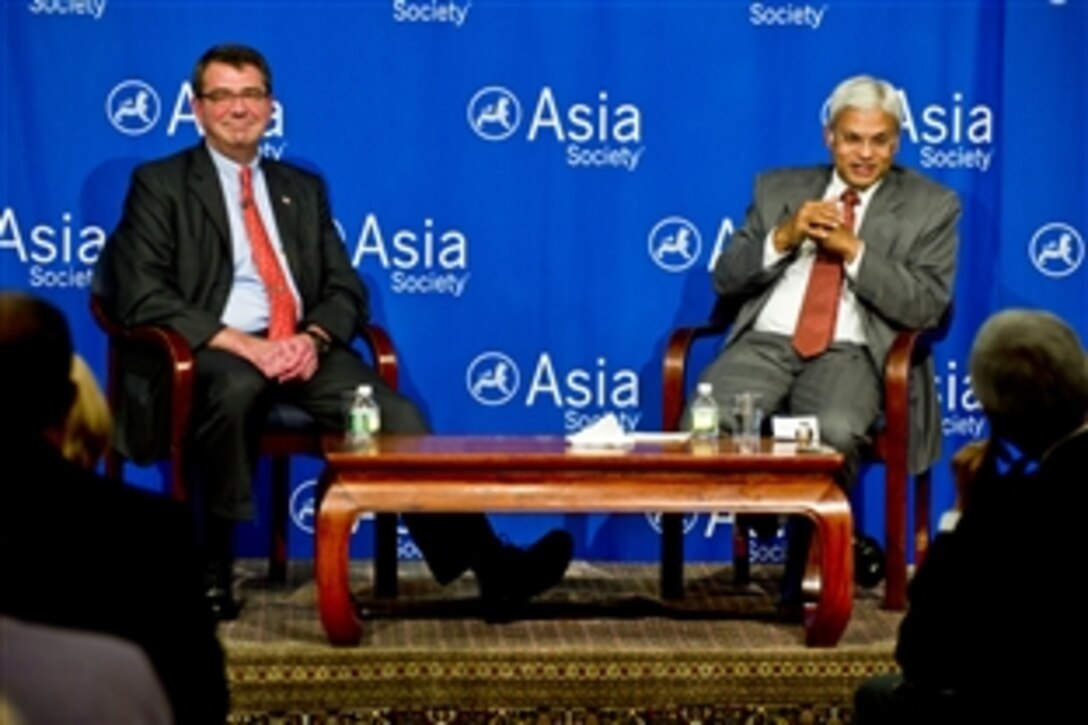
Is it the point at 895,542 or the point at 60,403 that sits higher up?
the point at 60,403

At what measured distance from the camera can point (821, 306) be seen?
20.2ft

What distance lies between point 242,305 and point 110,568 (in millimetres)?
3404

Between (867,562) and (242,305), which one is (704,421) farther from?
(242,305)

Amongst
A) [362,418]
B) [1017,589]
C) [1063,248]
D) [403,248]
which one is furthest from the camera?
[1063,248]

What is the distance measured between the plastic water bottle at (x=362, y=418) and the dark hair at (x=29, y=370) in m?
2.76

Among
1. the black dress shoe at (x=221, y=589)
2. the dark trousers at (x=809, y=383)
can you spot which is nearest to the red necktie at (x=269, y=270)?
the black dress shoe at (x=221, y=589)

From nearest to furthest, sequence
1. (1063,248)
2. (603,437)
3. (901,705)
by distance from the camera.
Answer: (901,705) < (603,437) < (1063,248)

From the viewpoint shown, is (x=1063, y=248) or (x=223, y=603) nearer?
(x=223, y=603)

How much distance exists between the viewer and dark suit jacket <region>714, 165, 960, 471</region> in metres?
6.02

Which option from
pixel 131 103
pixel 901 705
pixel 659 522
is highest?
pixel 131 103

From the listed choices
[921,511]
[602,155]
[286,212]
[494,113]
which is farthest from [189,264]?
[921,511]

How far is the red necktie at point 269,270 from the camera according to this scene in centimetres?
614

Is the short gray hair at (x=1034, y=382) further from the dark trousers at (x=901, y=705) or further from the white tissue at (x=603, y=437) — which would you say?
the white tissue at (x=603, y=437)

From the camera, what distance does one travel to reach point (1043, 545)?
10.9ft
